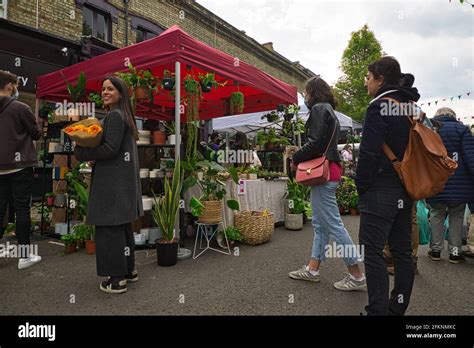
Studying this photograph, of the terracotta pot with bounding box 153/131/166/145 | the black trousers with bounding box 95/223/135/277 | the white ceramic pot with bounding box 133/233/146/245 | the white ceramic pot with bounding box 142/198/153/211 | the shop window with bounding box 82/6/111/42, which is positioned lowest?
the white ceramic pot with bounding box 133/233/146/245

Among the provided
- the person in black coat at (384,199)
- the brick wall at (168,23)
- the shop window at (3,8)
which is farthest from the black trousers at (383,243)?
the brick wall at (168,23)

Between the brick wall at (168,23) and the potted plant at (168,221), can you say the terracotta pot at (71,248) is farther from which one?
the brick wall at (168,23)

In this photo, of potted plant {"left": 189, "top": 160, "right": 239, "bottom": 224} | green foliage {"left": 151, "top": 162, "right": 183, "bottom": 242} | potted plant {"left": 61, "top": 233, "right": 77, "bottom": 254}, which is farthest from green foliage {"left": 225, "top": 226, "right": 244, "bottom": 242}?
potted plant {"left": 61, "top": 233, "right": 77, "bottom": 254}

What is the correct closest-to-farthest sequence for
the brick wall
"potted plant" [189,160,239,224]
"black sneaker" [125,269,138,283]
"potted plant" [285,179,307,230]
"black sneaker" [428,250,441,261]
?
"black sneaker" [125,269,138,283], "black sneaker" [428,250,441,261], "potted plant" [189,160,239,224], "potted plant" [285,179,307,230], the brick wall

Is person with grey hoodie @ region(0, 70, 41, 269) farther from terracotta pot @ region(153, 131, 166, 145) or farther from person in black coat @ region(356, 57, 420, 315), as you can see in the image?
person in black coat @ region(356, 57, 420, 315)

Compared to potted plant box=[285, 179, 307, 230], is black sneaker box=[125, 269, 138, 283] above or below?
below

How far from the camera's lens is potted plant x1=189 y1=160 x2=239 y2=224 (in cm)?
391

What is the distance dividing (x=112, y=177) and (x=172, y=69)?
3.58m

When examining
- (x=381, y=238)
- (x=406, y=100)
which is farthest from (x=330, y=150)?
(x=381, y=238)

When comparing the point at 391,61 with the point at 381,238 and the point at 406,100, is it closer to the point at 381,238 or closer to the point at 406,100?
the point at 406,100

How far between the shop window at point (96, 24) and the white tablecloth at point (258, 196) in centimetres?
659

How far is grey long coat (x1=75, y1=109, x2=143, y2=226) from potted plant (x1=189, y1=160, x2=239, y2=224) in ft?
3.97

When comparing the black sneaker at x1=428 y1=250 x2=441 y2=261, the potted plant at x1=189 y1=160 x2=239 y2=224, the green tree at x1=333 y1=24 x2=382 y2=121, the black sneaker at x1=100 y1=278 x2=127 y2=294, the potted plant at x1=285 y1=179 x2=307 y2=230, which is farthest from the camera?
the green tree at x1=333 y1=24 x2=382 y2=121

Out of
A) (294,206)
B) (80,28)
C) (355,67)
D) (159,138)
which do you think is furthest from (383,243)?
(355,67)
